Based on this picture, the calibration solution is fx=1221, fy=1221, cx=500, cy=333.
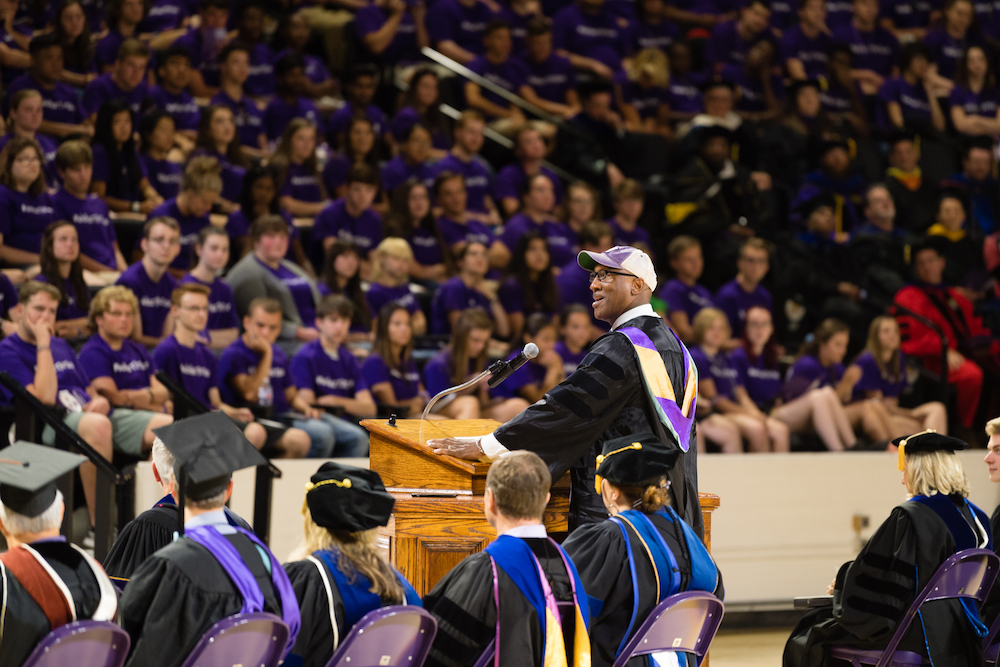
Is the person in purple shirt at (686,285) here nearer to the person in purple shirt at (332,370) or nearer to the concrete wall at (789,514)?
the concrete wall at (789,514)

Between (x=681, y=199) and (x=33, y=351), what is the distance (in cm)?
594

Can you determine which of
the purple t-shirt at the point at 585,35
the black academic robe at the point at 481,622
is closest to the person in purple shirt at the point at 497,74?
the purple t-shirt at the point at 585,35

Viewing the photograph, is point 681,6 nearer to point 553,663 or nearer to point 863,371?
point 863,371

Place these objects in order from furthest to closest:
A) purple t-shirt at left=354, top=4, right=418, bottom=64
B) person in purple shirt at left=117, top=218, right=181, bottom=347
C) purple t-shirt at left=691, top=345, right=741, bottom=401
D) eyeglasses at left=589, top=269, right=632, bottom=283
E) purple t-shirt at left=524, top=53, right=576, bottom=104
→ purple t-shirt at left=524, top=53, right=576, bottom=104
purple t-shirt at left=354, top=4, right=418, bottom=64
purple t-shirt at left=691, top=345, right=741, bottom=401
person in purple shirt at left=117, top=218, right=181, bottom=347
eyeglasses at left=589, top=269, right=632, bottom=283

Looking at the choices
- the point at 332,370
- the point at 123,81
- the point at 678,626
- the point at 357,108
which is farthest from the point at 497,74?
the point at 678,626

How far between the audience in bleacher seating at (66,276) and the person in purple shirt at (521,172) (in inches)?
154

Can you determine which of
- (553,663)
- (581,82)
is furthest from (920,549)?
(581,82)

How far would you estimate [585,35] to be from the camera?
463 inches

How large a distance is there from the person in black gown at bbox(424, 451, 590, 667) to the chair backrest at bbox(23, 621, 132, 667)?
0.83 metres

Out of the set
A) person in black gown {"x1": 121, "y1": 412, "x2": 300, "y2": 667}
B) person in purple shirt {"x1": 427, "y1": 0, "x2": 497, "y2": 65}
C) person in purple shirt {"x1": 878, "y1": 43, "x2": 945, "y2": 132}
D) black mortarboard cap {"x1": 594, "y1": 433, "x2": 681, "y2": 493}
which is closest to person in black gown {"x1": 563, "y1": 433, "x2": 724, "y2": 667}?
black mortarboard cap {"x1": 594, "y1": 433, "x2": 681, "y2": 493}

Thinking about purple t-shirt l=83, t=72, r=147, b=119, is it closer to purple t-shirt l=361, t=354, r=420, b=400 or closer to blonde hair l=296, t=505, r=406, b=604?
purple t-shirt l=361, t=354, r=420, b=400

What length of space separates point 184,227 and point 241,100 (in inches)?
69.5

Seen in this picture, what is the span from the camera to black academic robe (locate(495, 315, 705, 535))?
13.4 ft

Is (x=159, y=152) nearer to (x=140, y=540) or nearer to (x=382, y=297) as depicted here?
(x=382, y=297)
